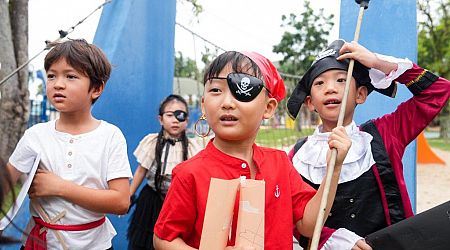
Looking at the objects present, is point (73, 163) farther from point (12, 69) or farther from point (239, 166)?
point (12, 69)

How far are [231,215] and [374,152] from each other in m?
0.78

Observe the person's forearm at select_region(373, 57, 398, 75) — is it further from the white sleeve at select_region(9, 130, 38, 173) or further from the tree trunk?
the tree trunk

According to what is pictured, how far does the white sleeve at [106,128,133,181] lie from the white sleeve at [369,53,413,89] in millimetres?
1072

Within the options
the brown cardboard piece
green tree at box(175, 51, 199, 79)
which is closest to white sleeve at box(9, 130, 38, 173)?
the brown cardboard piece

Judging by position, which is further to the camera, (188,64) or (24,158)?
(188,64)

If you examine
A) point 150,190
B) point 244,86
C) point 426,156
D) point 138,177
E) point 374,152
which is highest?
point 244,86

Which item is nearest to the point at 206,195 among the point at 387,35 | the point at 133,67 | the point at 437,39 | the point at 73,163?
the point at 73,163

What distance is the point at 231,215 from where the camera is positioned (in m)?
1.40

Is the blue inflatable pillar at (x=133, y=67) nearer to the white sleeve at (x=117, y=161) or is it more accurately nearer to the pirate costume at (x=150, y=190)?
the pirate costume at (x=150, y=190)

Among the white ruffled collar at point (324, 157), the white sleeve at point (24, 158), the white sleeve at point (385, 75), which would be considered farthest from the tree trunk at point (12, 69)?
the white sleeve at point (385, 75)

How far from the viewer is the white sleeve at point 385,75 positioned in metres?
1.91

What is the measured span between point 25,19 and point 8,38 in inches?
26.4

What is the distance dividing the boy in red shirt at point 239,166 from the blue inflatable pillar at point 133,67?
93.3 inches

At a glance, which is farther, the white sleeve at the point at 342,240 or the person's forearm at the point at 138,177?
the person's forearm at the point at 138,177
